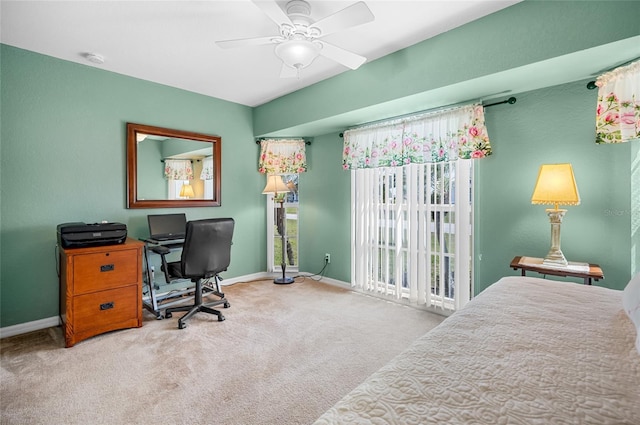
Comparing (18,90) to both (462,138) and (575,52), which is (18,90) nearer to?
(462,138)

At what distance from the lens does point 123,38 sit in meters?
2.40

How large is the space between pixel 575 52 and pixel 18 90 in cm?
426


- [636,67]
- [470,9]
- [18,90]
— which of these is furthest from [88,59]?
[636,67]

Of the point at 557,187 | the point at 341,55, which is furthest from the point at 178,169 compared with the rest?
the point at 557,187

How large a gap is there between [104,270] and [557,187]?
3.64m

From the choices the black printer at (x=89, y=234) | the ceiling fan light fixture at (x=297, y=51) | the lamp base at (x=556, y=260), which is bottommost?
the lamp base at (x=556, y=260)

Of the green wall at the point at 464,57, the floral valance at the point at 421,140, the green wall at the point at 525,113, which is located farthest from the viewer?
the floral valance at the point at 421,140

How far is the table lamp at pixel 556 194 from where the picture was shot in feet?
6.85

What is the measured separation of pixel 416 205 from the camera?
313 centimetres

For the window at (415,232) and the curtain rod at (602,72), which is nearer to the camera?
the curtain rod at (602,72)

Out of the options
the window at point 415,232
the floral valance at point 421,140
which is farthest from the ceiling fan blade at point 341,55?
the window at point 415,232

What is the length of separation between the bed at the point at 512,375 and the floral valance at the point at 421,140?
175 cm

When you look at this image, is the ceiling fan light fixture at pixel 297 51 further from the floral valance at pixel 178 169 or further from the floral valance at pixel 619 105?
the floral valance at pixel 178 169

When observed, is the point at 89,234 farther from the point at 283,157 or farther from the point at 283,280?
the point at 283,157
